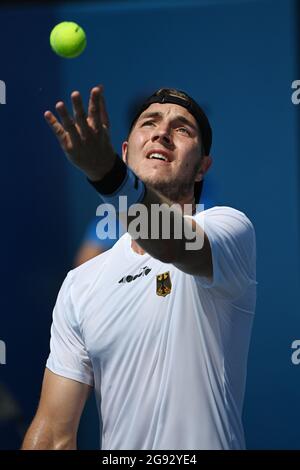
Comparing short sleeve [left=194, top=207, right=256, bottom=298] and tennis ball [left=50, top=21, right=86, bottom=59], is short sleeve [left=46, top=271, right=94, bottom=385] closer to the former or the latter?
short sleeve [left=194, top=207, right=256, bottom=298]

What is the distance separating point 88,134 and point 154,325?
2.43 ft

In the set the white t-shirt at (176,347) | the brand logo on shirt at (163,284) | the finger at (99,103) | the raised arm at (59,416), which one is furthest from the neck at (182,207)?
the finger at (99,103)

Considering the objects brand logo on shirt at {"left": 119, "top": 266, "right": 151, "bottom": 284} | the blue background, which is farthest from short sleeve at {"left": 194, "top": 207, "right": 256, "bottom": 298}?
the blue background

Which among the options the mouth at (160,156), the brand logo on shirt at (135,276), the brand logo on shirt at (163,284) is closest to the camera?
the brand logo on shirt at (163,284)

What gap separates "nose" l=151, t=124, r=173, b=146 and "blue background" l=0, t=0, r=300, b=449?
1.69 m

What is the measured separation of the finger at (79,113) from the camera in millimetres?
2113

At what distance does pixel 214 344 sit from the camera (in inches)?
101

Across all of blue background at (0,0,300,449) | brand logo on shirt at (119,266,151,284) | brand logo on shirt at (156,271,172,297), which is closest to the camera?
brand logo on shirt at (156,271,172,297)

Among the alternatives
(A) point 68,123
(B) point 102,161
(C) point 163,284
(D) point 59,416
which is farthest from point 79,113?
(D) point 59,416

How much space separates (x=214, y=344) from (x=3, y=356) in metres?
2.41

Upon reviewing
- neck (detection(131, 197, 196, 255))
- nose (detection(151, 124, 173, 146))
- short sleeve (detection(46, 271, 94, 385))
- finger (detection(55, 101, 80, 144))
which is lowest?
short sleeve (detection(46, 271, 94, 385))

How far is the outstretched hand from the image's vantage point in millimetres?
2135

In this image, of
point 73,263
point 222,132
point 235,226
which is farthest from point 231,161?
point 235,226

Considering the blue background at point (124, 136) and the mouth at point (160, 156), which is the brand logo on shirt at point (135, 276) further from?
the blue background at point (124, 136)
